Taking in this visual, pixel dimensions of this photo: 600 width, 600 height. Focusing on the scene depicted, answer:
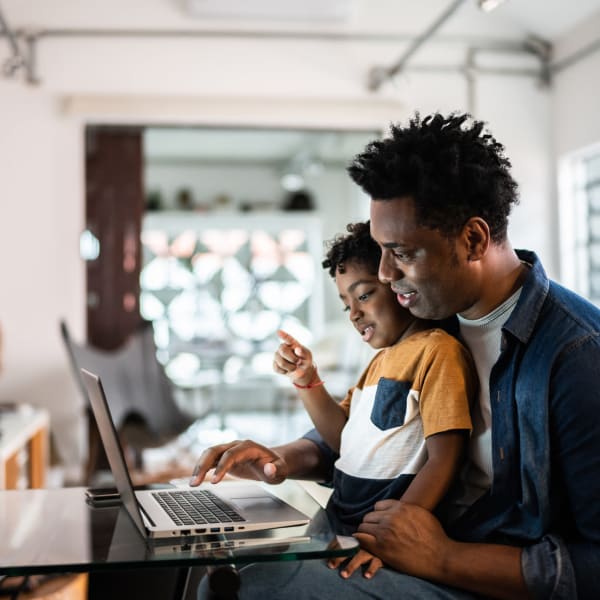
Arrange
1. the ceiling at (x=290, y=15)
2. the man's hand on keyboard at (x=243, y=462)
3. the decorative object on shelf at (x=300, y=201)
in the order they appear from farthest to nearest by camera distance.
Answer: the decorative object on shelf at (x=300, y=201) → the ceiling at (x=290, y=15) → the man's hand on keyboard at (x=243, y=462)

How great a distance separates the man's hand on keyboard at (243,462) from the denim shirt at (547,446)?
35cm

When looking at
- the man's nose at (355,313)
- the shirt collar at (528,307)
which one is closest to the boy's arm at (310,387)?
the man's nose at (355,313)

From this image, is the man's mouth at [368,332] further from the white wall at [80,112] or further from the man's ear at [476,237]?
the white wall at [80,112]

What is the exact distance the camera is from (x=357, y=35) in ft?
16.6

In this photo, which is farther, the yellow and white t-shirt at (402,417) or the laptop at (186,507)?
the yellow and white t-shirt at (402,417)

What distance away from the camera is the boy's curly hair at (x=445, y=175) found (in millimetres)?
1363

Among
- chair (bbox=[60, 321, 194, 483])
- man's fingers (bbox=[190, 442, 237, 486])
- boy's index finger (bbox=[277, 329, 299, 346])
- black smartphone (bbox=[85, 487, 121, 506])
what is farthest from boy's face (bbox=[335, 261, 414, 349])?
chair (bbox=[60, 321, 194, 483])

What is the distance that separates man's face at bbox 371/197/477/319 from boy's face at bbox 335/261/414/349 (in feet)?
0.70

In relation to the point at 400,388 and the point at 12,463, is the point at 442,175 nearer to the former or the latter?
the point at 400,388

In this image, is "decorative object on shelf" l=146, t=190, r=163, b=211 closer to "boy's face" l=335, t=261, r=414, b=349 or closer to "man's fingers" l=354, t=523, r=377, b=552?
"boy's face" l=335, t=261, r=414, b=349

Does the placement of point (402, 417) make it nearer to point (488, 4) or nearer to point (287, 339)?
point (287, 339)

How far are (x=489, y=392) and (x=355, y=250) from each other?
434 millimetres

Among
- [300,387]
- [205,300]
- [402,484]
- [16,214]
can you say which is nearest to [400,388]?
[402,484]

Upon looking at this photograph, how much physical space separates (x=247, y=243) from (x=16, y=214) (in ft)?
14.0
